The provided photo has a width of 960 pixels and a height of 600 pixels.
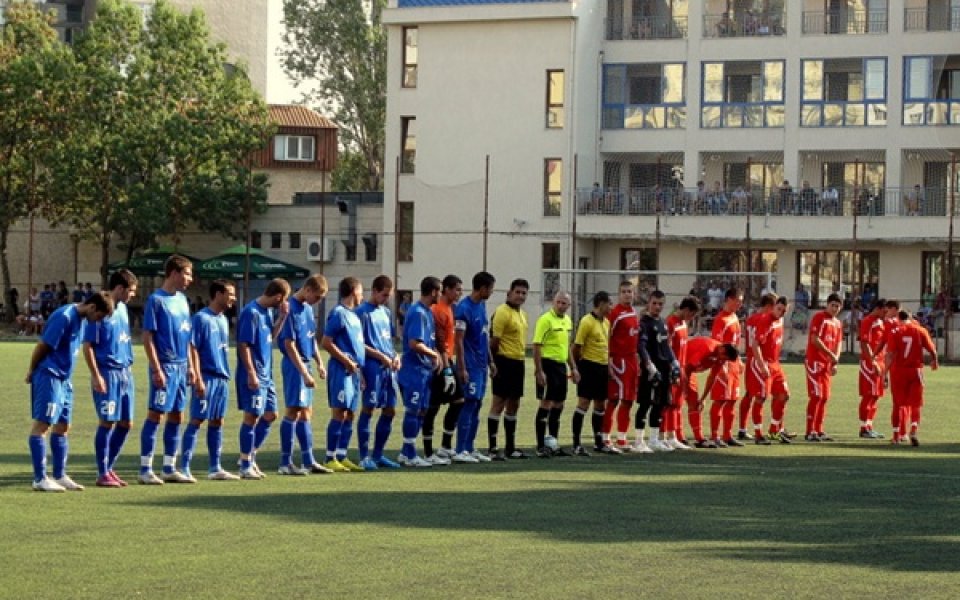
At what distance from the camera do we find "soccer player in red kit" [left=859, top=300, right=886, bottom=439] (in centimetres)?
2745

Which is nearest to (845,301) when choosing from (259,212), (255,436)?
(259,212)

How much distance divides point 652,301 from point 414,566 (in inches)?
441

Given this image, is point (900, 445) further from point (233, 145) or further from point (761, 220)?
point (233, 145)

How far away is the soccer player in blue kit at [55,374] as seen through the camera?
16.8 meters

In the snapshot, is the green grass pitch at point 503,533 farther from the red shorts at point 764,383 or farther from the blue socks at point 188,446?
the red shorts at point 764,383

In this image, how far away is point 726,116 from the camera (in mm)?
62469

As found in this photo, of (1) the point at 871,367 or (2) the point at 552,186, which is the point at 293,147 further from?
(1) the point at 871,367

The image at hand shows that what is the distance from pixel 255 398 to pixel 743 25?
4623 cm

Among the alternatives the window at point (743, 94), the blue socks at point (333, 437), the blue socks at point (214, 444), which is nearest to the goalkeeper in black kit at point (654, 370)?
the blue socks at point (333, 437)

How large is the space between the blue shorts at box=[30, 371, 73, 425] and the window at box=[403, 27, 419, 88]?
164 ft

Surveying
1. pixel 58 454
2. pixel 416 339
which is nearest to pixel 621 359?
pixel 416 339

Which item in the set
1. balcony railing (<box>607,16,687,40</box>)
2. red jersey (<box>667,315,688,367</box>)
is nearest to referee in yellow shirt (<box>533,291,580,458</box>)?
red jersey (<box>667,315,688,367</box>)

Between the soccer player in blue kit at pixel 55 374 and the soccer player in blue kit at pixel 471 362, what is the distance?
17.4 feet

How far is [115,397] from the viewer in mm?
17438
